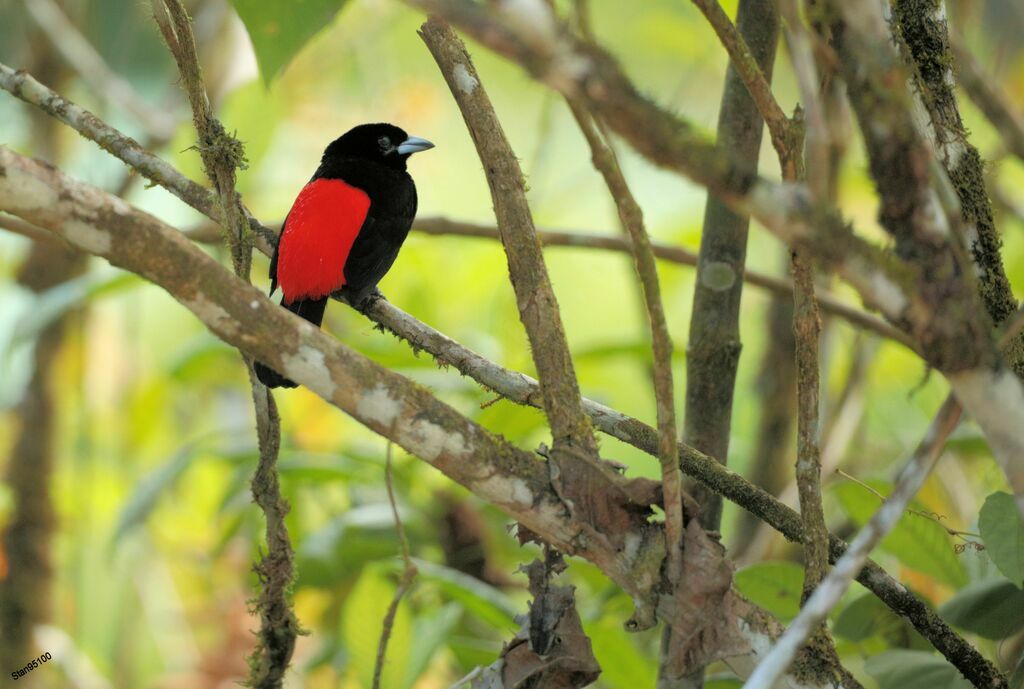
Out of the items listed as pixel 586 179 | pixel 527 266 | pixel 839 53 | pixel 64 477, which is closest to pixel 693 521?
pixel 527 266

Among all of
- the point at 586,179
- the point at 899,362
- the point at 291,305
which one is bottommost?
the point at 291,305

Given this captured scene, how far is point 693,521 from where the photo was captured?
1248 mm

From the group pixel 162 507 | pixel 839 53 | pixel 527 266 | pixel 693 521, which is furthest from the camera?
pixel 162 507

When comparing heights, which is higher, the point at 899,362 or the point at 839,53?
the point at 899,362

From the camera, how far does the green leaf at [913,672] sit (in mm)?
1530

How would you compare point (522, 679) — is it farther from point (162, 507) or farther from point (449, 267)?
point (162, 507)

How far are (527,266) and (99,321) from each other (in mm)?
3396

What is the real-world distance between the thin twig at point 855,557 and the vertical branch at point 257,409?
2.61 feet

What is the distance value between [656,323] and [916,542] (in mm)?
963

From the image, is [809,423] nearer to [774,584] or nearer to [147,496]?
[774,584]

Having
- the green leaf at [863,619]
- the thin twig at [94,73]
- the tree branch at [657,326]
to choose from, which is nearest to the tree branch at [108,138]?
the tree branch at [657,326]

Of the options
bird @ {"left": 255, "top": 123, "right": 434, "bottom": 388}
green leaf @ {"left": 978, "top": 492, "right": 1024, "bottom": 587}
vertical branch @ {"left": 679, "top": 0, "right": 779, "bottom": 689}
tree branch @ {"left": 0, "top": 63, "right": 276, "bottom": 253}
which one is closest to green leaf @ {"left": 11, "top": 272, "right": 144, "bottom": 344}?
bird @ {"left": 255, "top": 123, "right": 434, "bottom": 388}

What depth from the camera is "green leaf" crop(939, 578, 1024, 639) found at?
1.58 metres

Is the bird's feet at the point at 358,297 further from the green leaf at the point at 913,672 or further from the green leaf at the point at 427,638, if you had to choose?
the green leaf at the point at 913,672
